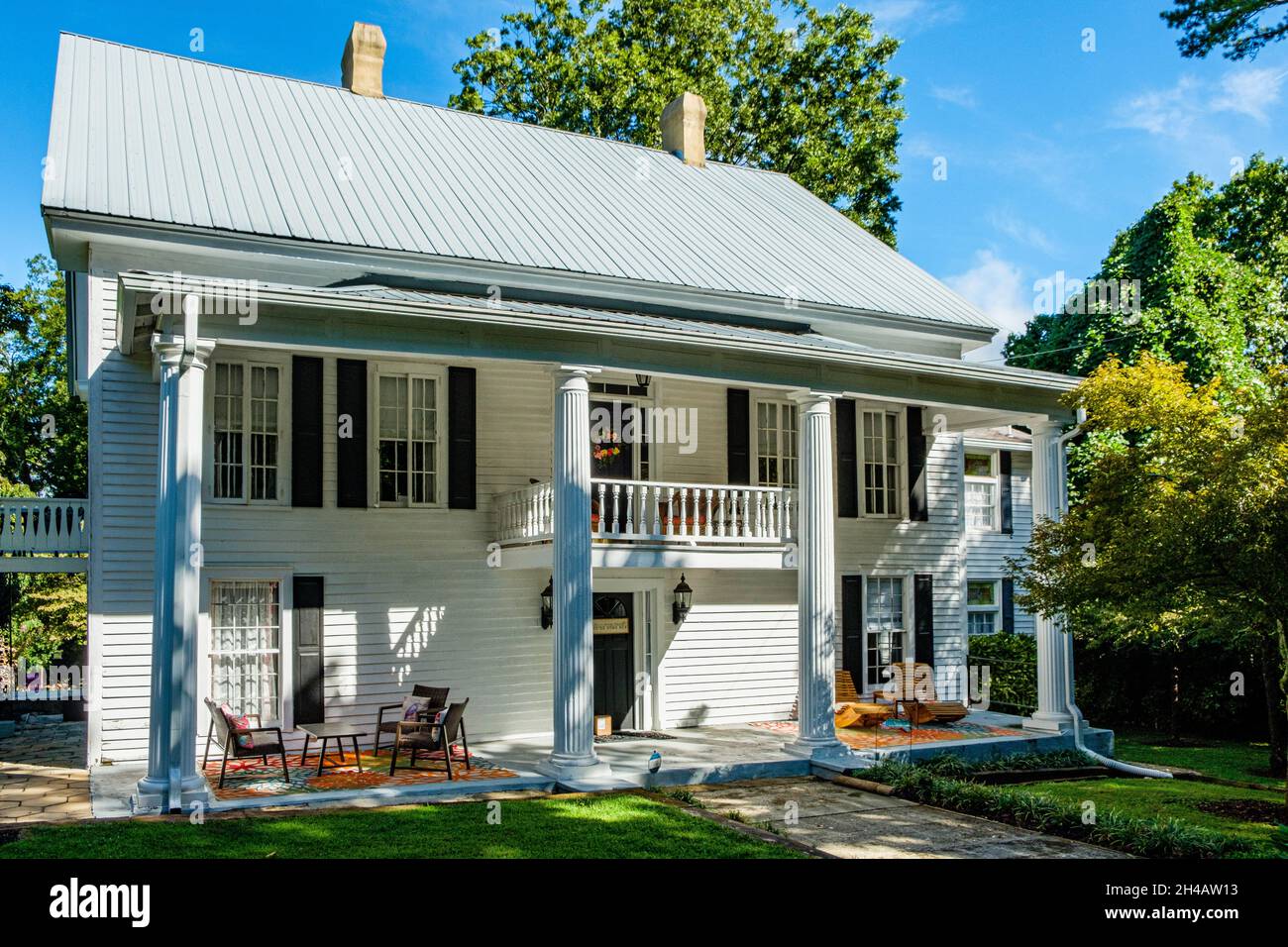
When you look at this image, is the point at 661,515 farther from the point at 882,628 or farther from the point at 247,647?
the point at 247,647

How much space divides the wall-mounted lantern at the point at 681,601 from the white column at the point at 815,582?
2.71 metres

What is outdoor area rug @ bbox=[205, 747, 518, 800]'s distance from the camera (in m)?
12.0

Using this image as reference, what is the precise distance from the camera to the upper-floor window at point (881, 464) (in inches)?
763

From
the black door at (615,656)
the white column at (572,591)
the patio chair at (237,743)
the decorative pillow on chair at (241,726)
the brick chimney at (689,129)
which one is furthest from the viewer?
the brick chimney at (689,129)

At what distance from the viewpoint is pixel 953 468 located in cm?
2053

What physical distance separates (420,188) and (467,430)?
450cm

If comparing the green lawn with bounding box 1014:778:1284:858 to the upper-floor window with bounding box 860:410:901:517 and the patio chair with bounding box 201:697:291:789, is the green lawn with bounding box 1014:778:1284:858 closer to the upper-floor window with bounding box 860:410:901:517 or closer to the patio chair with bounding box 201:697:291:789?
the upper-floor window with bounding box 860:410:901:517

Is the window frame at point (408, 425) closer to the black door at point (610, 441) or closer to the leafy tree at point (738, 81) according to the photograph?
the black door at point (610, 441)

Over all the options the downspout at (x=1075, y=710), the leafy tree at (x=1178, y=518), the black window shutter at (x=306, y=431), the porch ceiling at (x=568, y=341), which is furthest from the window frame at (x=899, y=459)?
the black window shutter at (x=306, y=431)

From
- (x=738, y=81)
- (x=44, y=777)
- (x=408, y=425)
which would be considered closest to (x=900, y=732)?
(x=408, y=425)

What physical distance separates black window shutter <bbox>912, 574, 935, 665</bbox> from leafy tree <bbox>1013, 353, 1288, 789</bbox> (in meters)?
4.08

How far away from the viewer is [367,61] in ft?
67.6

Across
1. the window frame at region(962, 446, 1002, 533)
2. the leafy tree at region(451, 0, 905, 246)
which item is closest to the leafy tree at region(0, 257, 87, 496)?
the leafy tree at region(451, 0, 905, 246)
